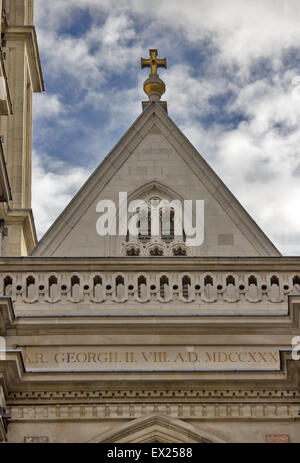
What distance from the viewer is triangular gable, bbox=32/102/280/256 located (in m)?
24.3

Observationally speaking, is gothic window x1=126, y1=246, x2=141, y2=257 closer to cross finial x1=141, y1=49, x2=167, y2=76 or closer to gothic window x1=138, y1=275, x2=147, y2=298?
gothic window x1=138, y1=275, x2=147, y2=298

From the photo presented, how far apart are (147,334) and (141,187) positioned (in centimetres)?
527

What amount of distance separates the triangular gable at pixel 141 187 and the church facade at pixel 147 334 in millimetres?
33

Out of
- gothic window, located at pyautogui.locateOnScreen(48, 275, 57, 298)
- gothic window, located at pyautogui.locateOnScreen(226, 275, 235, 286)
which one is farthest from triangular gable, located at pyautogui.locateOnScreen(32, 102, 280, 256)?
gothic window, located at pyautogui.locateOnScreen(226, 275, 235, 286)

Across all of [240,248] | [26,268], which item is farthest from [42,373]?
[240,248]

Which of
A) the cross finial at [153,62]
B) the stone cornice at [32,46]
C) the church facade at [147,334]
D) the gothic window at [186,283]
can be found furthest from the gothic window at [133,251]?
the stone cornice at [32,46]

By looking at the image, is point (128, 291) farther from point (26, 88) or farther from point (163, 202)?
point (26, 88)

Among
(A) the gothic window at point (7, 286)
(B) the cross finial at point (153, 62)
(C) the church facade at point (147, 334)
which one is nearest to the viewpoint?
(C) the church facade at point (147, 334)

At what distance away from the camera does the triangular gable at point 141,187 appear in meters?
24.3

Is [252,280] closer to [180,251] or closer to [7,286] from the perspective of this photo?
[180,251]

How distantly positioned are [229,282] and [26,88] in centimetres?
1362

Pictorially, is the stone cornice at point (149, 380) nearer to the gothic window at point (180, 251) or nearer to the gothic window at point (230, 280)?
the gothic window at point (230, 280)

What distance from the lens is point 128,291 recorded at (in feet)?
69.5
